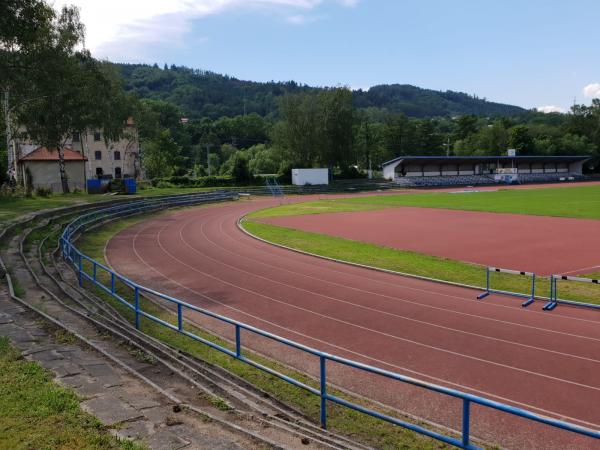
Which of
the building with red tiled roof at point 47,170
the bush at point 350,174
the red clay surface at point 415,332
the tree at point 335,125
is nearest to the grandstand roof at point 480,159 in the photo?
the bush at point 350,174

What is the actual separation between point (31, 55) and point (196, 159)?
109584 mm

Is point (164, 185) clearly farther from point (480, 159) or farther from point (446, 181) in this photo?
point (480, 159)

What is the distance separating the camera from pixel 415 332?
1322 cm

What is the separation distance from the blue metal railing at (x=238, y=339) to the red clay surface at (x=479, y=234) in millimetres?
13547

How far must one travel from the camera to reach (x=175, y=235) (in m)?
31.8

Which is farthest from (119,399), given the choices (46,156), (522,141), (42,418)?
(522,141)

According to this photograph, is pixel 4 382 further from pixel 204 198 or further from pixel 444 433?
pixel 204 198

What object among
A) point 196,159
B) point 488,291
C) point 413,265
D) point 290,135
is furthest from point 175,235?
point 196,159

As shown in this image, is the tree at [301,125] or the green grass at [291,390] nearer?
the green grass at [291,390]

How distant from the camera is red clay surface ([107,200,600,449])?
9273 mm

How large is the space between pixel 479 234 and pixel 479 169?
2904 inches

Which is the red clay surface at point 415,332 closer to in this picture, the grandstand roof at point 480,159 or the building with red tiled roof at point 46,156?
the building with red tiled roof at point 46,156

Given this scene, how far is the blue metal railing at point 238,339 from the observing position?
20.2 ft

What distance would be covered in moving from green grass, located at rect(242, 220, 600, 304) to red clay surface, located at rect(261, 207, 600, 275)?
1.26 metres
